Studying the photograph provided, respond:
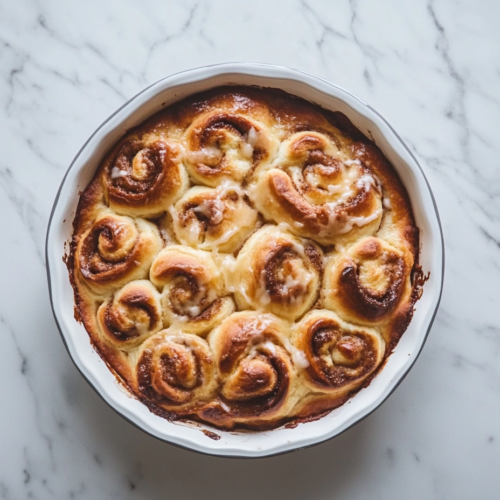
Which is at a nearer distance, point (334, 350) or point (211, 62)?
point (334, 350)

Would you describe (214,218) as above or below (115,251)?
above

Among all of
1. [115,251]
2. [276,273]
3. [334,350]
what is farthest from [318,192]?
[115,251]

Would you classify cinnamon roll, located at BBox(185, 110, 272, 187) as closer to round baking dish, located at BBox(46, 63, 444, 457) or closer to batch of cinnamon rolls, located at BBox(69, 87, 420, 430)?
batch of cinnamon rolls, located at BBox(69, 87, 420, 430)

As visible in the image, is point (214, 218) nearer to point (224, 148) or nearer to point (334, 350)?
point (224, 148)

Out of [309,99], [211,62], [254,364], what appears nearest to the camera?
[254,364]

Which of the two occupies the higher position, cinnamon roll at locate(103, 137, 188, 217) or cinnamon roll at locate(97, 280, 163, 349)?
cinnamon roll at locate(103, 137, 188, 217)

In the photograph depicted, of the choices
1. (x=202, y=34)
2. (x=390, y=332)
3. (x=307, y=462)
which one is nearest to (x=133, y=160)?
(x=202, y=34)

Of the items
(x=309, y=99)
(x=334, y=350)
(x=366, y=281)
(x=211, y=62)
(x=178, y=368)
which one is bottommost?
(x=178, y=368)

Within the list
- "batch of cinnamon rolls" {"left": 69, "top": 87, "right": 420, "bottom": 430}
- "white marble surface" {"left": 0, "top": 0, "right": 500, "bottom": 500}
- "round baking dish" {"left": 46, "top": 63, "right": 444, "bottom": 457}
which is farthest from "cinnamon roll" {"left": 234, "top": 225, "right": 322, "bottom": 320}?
"white marble surface" {"left": 0, "top": 0, "right": 500, "bottom": 500}
